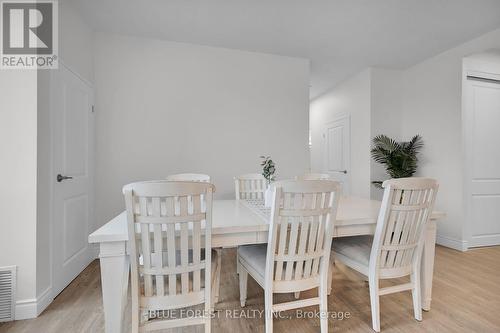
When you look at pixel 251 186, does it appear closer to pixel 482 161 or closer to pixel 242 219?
pixel 242 219

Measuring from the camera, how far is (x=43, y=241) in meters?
1.89

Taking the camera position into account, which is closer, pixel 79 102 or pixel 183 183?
pixel 183 183

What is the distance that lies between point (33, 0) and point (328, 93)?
4846mm

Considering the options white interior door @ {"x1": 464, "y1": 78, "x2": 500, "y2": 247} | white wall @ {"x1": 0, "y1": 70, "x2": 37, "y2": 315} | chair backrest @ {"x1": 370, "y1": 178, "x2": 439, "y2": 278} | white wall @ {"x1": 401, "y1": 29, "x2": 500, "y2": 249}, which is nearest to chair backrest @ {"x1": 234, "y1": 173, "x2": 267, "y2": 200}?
chair backrest @ {"x1": 370, "y1": 178, "x2": 439, "y2": 278}

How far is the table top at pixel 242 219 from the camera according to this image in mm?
1285

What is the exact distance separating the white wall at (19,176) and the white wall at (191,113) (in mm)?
1162

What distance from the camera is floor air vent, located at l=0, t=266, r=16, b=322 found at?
5.69 ft

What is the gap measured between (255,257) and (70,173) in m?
1.96

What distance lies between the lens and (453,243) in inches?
131

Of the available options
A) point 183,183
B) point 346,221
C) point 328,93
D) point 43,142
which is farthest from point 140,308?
point 328,93

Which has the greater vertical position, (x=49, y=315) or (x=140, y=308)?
(x=140, y=308)

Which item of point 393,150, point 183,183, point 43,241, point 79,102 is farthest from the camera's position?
point 393,150

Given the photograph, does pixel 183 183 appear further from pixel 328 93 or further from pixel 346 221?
pixel 328 93

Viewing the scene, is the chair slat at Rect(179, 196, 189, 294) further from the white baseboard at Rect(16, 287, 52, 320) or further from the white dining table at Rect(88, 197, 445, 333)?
the white baseboard at Rect(16, 287, 52, 320)
